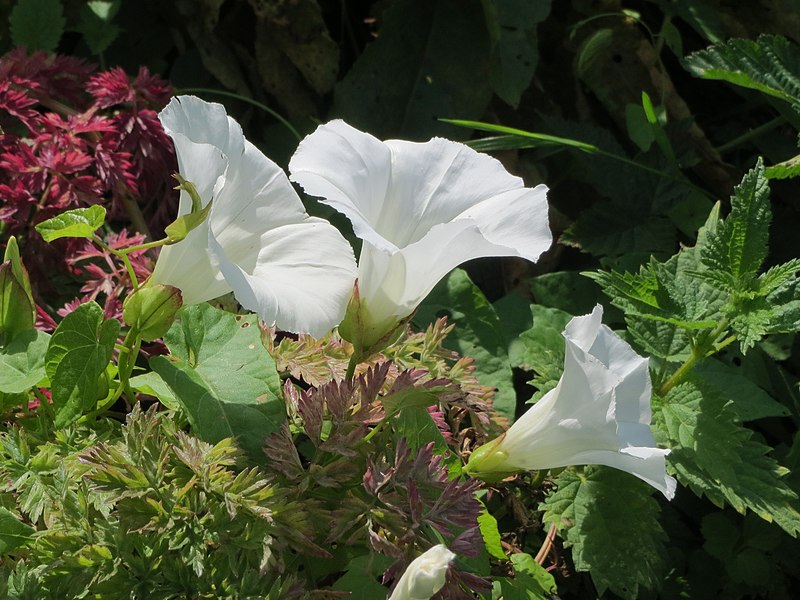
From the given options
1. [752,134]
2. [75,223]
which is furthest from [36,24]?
[752,134]

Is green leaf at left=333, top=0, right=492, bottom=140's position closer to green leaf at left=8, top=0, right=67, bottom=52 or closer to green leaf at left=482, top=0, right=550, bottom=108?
green leaf at left=482, top=0, right=550, bottom=108

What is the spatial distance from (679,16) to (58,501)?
6.09 ft

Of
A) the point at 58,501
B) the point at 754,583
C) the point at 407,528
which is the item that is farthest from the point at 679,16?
the point at 58,501

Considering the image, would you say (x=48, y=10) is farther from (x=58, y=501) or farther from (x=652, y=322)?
(x=652, y=322)

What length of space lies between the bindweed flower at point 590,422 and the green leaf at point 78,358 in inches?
19.7

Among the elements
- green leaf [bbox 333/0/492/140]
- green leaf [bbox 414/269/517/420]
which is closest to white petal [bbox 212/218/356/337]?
green leaf [bbox 414/269/517/420]

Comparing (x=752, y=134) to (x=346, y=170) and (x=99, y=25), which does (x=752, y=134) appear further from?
(x=99, y=25)

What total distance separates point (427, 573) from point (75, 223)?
1.99ft

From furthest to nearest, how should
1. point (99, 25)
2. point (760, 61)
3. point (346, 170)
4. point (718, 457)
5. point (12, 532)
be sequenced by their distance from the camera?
point (99, 25) → point (760, 61) → point (718, 457) → point (346, 170) → point (12, 532)

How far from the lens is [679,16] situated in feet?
7.20

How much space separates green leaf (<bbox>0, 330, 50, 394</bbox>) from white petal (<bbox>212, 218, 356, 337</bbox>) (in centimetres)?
30

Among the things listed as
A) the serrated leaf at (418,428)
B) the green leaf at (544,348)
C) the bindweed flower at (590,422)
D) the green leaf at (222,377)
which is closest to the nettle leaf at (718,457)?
the green leaf at (544,348)

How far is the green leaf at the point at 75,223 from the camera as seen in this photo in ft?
3.53

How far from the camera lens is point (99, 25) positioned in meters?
1.97
